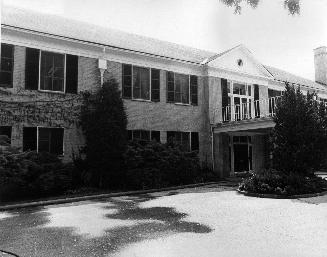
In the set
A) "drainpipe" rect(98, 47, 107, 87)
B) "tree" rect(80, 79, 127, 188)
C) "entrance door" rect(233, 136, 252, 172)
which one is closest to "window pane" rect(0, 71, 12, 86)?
"tree" rect(80, 79, 127, 188)

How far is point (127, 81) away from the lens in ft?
51.0

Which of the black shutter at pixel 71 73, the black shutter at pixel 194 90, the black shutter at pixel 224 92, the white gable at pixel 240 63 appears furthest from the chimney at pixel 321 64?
the black shutter at pixel 71 73

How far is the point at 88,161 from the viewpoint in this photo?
13.1m

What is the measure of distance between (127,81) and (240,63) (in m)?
7.46

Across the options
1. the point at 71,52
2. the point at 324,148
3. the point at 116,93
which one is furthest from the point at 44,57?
the point at 324,148

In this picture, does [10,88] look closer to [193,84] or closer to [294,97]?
[193,84]

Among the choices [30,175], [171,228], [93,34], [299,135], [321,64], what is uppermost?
[321,64]

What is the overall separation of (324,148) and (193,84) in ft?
25.1

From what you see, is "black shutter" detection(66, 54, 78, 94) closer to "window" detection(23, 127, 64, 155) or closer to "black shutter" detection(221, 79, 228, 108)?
"window" detection(23, 127, 64, 155)

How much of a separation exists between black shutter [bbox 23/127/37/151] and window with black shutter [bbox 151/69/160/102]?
5.73 metres

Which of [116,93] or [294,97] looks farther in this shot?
[116,93]

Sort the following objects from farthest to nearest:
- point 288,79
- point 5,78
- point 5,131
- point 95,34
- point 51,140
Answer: point 288,79
point 95,34
point 51,140
point 5,78
point 5,131

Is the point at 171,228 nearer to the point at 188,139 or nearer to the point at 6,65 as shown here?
the point at 6,65

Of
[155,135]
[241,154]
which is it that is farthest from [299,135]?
[241,154]
